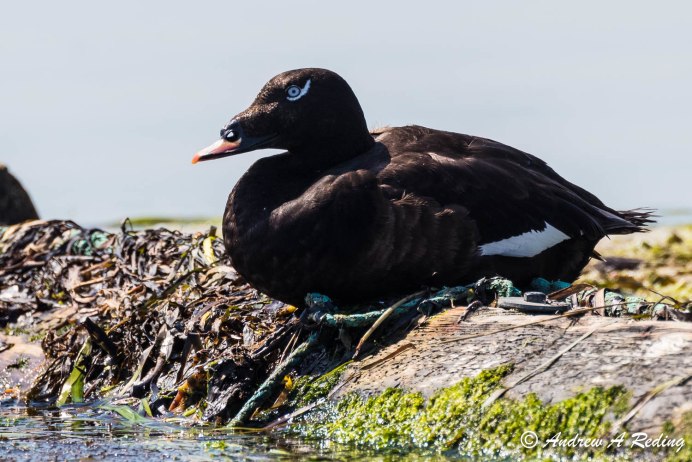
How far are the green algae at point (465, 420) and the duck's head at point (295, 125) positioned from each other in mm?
1620

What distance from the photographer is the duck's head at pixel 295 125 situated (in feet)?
19.9

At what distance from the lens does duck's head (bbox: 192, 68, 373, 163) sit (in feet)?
19.9

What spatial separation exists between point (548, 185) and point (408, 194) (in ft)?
3.28

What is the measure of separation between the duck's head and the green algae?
1.62 m

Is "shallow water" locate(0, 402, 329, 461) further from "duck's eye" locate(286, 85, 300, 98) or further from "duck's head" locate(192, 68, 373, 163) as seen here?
"duck's eye" locate(286, 85, 300, 98)

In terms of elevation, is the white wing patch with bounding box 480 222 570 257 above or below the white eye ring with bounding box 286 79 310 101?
below

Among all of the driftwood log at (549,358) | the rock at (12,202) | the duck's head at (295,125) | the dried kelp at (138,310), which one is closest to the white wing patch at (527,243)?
the driftwood log at (549,358)

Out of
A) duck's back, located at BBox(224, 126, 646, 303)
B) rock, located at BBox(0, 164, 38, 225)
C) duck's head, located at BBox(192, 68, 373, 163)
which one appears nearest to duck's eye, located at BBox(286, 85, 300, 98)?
duck's head, located at BBox(192, 68, 373, 163)

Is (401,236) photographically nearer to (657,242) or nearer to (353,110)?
(353,110)

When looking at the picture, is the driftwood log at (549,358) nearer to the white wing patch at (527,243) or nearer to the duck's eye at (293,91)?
the white wing patch at (527,243)

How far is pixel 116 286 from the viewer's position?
295 inches

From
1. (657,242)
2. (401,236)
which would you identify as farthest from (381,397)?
(657,242)

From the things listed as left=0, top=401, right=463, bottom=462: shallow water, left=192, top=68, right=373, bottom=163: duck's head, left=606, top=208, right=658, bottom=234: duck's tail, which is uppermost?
left=192, top=68, right=373, bottom=163: duck's head

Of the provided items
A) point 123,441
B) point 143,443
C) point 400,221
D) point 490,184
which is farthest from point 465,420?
point 490,184
